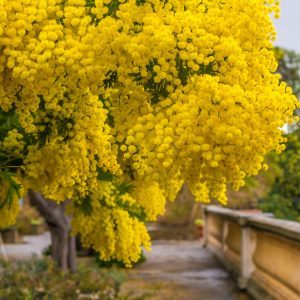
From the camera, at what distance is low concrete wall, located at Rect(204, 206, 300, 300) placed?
387 inches

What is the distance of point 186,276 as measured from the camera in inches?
584

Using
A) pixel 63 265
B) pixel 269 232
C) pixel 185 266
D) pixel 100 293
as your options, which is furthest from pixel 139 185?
pixel 185 266

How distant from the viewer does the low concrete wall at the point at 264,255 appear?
9.82 metres

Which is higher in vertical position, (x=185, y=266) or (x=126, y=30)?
(x=126, y=30)

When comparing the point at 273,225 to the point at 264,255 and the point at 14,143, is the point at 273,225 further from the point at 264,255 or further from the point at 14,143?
the point at 14,143

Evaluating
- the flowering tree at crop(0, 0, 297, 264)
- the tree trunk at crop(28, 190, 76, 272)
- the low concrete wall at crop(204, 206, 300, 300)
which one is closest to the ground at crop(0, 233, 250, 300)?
the low concrete wall at crop(204, 206, 300, 300)

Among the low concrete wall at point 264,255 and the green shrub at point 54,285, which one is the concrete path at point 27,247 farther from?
the green shrub at point 54,285

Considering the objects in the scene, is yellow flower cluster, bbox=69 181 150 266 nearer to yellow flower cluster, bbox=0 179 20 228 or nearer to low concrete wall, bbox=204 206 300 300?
yellow flower cluster, bbox=0 179 20 228

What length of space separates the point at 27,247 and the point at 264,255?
13.1m

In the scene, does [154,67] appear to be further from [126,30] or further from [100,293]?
[100,293]

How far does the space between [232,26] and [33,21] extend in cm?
97

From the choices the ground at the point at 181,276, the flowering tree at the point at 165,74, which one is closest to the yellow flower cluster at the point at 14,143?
the flowering tree at the point at 165,74

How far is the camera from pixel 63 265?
41.0ft

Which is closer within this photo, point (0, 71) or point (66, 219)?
point (0, 71)
